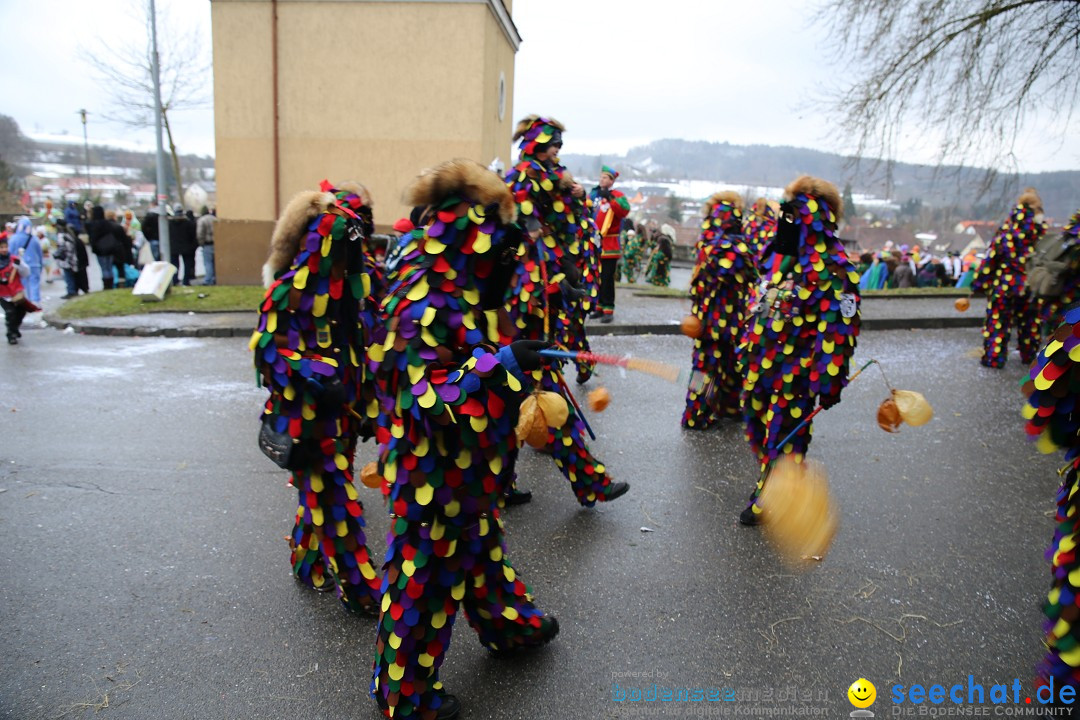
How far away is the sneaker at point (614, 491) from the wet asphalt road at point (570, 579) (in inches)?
5.9

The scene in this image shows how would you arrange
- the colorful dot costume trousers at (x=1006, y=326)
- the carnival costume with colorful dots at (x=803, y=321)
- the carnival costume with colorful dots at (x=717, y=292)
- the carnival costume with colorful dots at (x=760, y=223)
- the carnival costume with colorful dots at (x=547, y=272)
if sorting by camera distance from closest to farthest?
the carnival costume with colorful dots at (x=803, y=321) < the carnival costume with colorful dots at (x=547, y=272) < the carnival costume with colorful dots at (x=717, y=292) < the carnival costume with colorful dots at (x=760, y=223) < the colorful dot costume trousers at (x=1006, y=326)

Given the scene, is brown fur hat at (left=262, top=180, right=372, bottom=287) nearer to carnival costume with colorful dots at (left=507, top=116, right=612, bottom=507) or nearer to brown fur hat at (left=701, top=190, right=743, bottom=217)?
carnival costume with colorful dots at (left=507, top=116, right=612, bottom=507)

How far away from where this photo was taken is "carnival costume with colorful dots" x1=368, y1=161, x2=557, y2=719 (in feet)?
8.09

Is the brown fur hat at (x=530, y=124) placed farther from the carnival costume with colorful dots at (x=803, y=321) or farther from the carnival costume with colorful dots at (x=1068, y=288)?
the carnival costume with colorful dots at (x=1068, y=288)

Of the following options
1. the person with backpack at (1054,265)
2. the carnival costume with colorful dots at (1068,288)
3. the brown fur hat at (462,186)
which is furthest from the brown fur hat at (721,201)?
the brown fur hat at (462,186)

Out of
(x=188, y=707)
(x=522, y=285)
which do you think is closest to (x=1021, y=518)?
(x=522, y=285)

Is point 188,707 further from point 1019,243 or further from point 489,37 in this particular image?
point 489,37

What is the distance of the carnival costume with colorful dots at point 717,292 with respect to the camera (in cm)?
628

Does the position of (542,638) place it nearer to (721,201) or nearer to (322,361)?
(322,361)

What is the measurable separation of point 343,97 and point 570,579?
1253 centimetres

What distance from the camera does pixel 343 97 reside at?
45.5ft

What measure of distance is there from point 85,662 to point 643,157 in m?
121

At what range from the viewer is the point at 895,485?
5324mm

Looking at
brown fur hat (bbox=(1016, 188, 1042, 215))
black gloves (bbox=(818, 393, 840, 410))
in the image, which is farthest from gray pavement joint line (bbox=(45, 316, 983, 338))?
black gloves (bbox=(818, 393, 840, 410))
